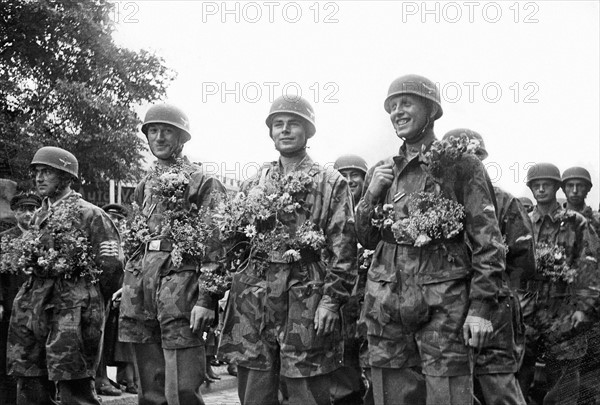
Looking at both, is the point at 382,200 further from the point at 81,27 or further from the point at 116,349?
the point at 81,27

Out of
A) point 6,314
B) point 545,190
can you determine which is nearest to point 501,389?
point 545,190

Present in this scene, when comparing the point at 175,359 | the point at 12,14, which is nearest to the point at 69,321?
the point at 175,359

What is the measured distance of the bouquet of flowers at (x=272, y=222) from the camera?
19.9 ft

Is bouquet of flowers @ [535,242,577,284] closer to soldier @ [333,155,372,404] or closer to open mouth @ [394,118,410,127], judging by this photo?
soldier @ [333,155,372,404]

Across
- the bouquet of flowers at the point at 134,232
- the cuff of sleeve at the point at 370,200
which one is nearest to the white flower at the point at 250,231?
the cuff of sleeve at the point at 370,200

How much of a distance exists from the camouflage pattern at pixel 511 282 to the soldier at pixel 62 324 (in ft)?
12.3

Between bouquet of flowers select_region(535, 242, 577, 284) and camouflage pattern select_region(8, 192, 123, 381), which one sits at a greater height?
bouquet of flowers select_region(535, 242, 577, 284)

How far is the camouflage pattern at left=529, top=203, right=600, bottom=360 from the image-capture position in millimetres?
8797

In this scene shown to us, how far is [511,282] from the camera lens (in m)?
7.00

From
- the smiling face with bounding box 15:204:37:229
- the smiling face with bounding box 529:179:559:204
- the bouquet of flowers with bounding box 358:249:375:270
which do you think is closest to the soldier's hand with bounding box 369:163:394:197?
the bouquet of flowers with bounding box 358:249:375:270

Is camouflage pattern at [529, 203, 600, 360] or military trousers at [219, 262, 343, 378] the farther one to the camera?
camouflage pattern at [529, 203, 600, 360]

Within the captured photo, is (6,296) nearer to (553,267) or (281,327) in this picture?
(281,327)

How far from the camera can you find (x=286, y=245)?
19.9 feet

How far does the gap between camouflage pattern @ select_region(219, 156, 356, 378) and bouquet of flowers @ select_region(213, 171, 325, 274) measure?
0.08 metres
